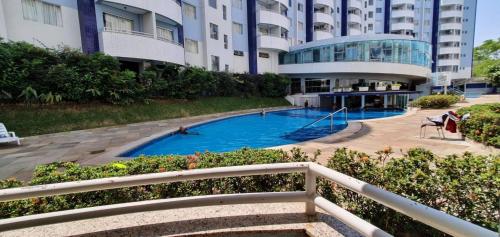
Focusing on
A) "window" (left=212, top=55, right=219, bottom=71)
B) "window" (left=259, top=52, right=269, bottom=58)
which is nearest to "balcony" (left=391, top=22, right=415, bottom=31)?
"window" (left=259, top=52, right=269, bottom=58)

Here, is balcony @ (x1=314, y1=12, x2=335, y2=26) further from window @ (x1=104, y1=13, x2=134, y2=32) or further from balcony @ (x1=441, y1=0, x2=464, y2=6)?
balcony @ (x1=441, y1=0, x2=464, y2=6)

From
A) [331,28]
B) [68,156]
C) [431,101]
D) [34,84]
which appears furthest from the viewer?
[331,28]

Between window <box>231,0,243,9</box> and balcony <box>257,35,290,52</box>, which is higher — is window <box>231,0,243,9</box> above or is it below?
above

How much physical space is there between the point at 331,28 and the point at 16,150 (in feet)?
145

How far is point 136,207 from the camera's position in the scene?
2574 mm

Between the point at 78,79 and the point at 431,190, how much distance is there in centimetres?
1684

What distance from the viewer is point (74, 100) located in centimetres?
1472

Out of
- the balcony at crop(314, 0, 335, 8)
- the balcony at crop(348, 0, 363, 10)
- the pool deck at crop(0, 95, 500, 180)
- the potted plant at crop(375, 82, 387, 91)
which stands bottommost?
the pool deck at crop(0, 95, 500, 180)

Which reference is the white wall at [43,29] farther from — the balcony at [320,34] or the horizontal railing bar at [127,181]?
the balcony at [320,34]

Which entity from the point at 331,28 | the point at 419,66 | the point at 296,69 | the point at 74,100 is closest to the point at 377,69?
the point at 419,66

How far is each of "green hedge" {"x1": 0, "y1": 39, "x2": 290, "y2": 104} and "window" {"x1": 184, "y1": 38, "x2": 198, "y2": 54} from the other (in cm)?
392

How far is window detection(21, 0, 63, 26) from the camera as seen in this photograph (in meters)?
14.1

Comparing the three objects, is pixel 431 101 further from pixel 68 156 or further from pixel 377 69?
pixel 68 156

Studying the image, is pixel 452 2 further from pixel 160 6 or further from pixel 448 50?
pixel 160 6
